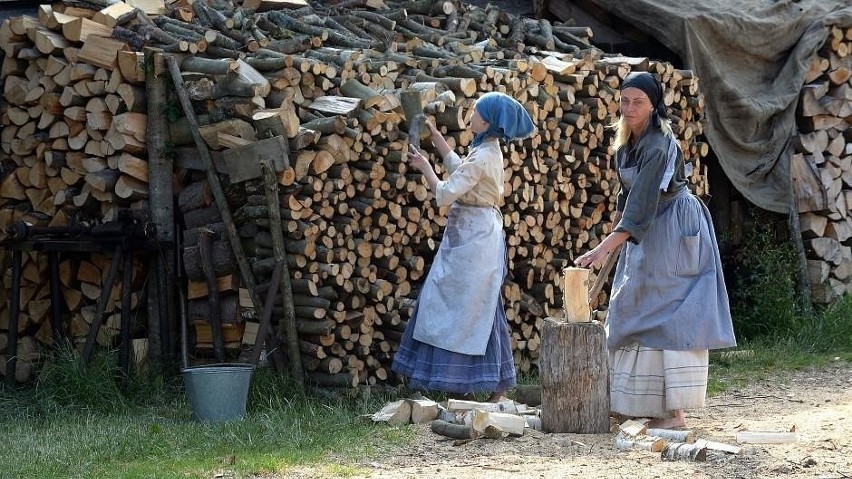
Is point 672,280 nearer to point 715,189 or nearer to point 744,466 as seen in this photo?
point 744,466

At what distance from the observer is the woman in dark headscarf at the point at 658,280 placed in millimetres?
6410

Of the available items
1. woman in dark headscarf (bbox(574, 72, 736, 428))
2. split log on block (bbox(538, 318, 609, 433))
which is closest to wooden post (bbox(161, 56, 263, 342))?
split log on block (bbox(538, 318, 609, 433))

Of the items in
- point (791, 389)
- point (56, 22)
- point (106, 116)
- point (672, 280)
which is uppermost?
point (56, 22)

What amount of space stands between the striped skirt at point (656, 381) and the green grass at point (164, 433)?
1.10m

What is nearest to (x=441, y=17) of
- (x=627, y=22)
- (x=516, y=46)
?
(x=516, y=46)

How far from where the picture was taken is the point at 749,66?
1097 centimetres

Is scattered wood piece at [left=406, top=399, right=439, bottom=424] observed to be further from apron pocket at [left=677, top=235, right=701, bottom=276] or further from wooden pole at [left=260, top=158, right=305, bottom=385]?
apron pocket at [left=677, top=235, right=701, bottom=276]

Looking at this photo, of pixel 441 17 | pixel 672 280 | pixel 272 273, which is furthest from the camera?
pixel 441 17

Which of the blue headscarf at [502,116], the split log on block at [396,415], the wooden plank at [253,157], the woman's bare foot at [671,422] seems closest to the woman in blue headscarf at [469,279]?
the blue headscarf at [502,116]

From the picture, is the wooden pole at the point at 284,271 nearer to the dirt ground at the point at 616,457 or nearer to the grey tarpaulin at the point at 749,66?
the dirt ground at the point at 616,457

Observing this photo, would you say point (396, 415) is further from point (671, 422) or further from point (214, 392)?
point (671, 422)

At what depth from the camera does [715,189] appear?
11.3m

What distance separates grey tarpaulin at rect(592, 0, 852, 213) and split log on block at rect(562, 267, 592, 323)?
4.62 meters

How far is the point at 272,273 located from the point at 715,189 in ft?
16.9
